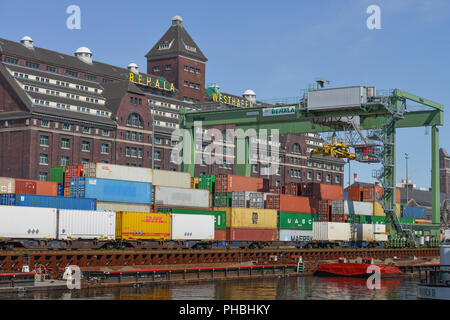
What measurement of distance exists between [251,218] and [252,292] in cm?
2020

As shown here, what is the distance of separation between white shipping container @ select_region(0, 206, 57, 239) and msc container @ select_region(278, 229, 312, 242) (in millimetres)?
27730

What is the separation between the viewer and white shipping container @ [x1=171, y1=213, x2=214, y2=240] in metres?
60.2

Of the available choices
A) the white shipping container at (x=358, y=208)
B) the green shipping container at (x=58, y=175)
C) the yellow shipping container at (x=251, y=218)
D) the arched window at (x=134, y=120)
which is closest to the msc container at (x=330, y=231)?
the white shipping container at (x=358, y=208)

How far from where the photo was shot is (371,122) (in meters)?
69.8

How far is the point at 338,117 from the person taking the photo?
219 feet

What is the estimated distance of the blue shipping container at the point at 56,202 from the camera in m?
51.8

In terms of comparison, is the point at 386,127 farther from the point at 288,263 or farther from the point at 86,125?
the point at 86,125

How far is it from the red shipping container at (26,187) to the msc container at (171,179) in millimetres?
11502

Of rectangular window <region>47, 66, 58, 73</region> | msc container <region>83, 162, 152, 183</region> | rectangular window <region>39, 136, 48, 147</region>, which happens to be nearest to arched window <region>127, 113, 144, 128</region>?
rectangular window <region>47, 66, 58, 73</region>

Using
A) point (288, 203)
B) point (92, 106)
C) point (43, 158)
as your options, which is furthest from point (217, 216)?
point (92, 106)

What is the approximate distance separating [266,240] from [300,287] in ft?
56.9

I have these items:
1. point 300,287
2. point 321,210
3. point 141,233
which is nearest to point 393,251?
point 321,210

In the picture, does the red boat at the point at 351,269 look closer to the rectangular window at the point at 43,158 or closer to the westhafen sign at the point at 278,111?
the westhafen sign at the point at 278,111

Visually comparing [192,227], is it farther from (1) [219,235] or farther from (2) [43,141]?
(2) [43,141]
